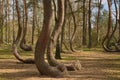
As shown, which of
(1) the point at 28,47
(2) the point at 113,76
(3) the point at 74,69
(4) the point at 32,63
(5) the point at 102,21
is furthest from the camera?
(5) the point at 102,21

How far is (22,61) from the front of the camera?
19047 mm

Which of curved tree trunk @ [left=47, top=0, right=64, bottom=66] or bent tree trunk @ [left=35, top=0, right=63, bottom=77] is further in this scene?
curved tree trunk @ [left=47, top=0, right=64, bottom=66]

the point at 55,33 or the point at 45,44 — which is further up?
the point at 55,33

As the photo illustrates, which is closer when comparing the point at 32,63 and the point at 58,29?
the point at 58,29

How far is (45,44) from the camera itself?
43.7 ft

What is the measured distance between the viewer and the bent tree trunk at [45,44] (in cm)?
1302

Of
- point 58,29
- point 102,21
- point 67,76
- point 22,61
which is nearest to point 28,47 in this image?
point 22,61

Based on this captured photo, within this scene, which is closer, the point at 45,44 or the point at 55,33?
the point at 45,44

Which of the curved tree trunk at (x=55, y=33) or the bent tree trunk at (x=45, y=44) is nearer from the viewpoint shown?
the bent tree trunk at (x=45, y=44)

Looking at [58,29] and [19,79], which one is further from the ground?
[58,29]

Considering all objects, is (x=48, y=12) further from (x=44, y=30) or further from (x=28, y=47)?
(x=28, y=47)

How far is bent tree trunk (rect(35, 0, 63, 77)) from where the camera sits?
42.7ft

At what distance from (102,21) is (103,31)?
2.08 meters

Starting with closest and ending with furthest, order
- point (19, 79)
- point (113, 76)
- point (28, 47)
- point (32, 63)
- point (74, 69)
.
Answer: point (19, 79) → point (113, 76) → point (74, 69) → point (32, 63) → point (28, 47)
